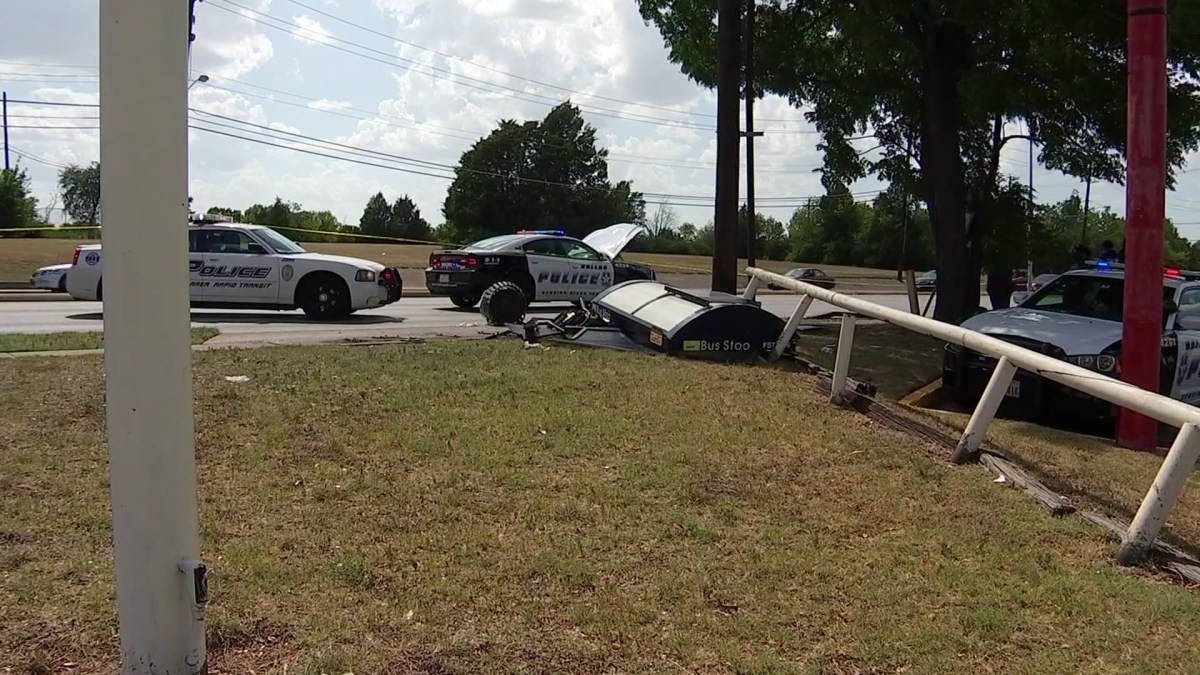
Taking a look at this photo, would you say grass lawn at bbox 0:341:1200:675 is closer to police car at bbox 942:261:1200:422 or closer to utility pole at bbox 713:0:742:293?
police car at bbox 942:261:1200:422

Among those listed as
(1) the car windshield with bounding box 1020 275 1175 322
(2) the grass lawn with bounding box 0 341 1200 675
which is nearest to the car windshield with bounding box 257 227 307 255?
(2) the grass lawn with bounding box 0 341 1200 675

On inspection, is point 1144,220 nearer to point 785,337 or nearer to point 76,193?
point 785,337

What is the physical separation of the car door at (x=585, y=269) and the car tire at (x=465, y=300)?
176 cm

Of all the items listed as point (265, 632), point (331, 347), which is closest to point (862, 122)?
point (331, 347)

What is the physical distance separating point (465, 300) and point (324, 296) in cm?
314

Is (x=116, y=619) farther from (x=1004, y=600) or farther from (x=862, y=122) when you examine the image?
(x=862, y=122)

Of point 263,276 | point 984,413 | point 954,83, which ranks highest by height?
point 954,83

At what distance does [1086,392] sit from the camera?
199 inches

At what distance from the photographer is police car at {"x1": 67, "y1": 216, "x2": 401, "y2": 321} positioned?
15.2 meters

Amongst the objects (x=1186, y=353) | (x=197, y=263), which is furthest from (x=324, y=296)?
(x=1186, y=353)

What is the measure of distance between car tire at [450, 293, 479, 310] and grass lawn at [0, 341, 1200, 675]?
A: 35.5 ft

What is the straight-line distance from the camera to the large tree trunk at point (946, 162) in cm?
1577

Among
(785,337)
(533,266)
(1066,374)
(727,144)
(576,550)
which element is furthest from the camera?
(533,266)

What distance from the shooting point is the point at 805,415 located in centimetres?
676
